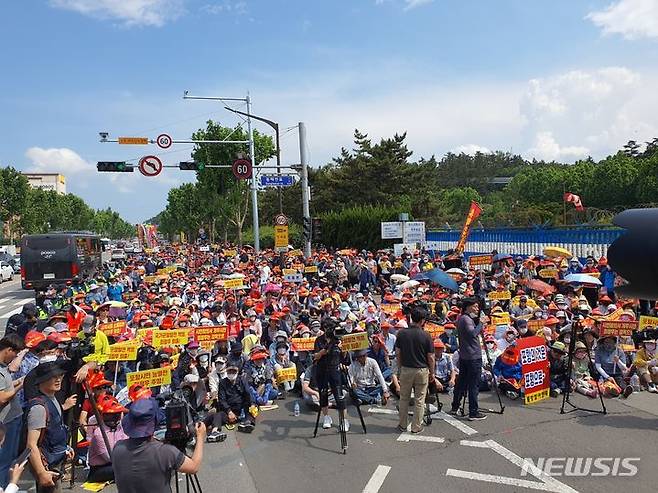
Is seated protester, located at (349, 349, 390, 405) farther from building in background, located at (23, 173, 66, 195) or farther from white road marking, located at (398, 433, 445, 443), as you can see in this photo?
building in background, located at (23, 173, 66, 195)

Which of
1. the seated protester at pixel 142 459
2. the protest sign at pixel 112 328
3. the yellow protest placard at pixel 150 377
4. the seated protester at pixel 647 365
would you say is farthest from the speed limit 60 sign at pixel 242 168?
the seated protester at pixel 142 459

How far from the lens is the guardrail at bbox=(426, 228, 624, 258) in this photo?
18.5 metres

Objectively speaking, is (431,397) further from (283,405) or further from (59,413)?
(59,413)

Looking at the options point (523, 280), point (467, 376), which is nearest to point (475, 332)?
point (467, 376)

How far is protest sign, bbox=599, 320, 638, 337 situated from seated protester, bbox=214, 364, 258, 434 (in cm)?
576

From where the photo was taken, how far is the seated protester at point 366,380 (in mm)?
8766

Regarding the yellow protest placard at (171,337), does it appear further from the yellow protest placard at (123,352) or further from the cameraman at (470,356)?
the cameraman at (470,356)

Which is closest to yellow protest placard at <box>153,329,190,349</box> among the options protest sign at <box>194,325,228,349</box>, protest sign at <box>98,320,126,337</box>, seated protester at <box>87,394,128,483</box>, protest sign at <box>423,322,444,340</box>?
protest sign at <box>194,325,228,349</box>

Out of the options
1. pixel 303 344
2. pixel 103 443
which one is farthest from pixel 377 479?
pixel 303 344

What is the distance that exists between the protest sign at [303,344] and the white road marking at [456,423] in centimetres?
251

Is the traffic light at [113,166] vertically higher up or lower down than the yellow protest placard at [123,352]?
higher up

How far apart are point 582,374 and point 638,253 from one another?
8578 millimetres

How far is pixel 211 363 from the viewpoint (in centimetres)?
912

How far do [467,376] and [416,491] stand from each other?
2.51 metres
